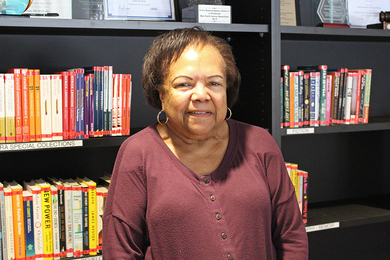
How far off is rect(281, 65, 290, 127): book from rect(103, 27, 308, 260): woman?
51cm

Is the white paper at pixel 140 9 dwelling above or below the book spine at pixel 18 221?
above

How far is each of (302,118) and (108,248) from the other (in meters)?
1.16

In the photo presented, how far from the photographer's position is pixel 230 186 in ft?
4.53

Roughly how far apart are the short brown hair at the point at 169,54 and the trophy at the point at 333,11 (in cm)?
107

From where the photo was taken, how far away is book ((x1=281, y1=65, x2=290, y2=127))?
1.96 metres

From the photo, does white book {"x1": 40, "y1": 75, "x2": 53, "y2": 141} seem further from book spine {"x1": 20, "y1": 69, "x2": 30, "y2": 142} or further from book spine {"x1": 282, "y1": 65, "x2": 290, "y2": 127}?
book spine {"x1": 282, "y1": 65, "x2": 290, "y2": 127}

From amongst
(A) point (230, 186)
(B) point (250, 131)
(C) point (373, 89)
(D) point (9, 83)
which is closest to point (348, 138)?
(C) point (373, 89)

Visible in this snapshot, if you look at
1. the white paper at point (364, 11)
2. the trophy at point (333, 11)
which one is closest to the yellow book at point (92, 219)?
the trophy at point (333, 11)

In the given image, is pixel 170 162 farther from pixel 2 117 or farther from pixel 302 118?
pixel 302 118

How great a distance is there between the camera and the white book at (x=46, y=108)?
1.64 metres

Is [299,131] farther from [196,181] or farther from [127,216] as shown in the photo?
[127,216]

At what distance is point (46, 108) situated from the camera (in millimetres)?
1649

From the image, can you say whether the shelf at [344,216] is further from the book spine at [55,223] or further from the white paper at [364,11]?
the book spine at [55,223]

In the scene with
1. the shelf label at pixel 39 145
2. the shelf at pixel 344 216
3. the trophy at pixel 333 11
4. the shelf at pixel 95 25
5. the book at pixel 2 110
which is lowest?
the shelf at pixel 344 216
